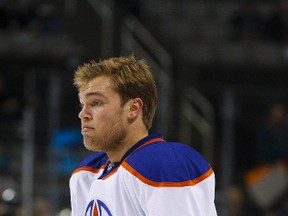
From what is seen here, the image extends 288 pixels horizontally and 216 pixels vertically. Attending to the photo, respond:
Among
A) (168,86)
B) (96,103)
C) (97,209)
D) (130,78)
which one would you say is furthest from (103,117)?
(168,86)

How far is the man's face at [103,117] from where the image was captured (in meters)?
2.70

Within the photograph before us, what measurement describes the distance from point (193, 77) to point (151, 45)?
0.87 m

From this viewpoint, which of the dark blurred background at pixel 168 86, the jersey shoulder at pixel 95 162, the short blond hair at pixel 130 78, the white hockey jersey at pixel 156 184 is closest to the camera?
the white hockey jersey at pixel 156 184

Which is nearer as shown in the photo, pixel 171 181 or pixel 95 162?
pixel 171 181

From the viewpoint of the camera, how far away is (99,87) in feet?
8.95

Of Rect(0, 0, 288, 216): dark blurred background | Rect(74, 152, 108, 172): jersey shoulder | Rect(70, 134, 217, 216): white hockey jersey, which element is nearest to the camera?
Rect(70, 134, 217, 216): white hockey jersey

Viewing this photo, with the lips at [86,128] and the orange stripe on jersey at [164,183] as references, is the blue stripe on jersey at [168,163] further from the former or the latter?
the lips at [86,128]

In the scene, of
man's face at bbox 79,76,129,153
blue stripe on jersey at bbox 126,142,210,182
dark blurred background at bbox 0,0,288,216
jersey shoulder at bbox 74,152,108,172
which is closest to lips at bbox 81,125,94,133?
man's face at bbox 79,76,129,153

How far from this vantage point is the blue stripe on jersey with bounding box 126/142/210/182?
97.0 inches

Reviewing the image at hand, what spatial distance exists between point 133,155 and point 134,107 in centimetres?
18

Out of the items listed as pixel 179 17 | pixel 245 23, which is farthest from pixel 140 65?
pixel 179 17

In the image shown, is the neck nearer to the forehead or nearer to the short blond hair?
the short blond hair

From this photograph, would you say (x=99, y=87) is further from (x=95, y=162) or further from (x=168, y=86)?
(x=168, y=86)

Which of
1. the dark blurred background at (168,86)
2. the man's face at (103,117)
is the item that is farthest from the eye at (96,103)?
the dark blurred background at (168,86)
